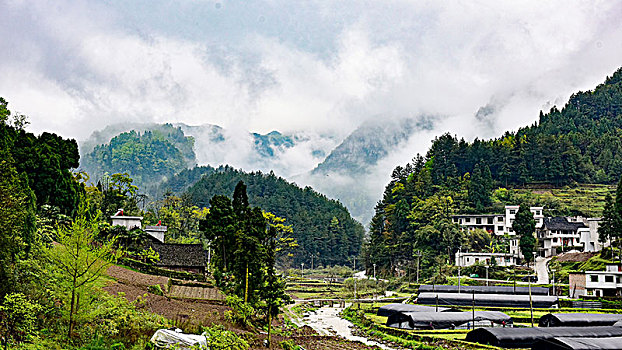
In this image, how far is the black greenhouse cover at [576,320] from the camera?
38875 millimetres

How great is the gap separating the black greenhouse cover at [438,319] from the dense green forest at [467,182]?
34.8m

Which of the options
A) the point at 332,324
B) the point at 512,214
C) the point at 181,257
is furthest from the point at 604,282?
the point at 181,257

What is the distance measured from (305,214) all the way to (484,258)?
6582 cm

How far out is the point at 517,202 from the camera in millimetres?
93312

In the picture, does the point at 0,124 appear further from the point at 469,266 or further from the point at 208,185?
the point at 208,185

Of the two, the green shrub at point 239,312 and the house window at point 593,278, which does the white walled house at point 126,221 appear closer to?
the green shrub at point 239,312

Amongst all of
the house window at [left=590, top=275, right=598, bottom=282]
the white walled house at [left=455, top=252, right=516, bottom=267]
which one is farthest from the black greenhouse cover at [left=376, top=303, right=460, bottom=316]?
the white walled house at [left=455, top=252, right=516, bottom=267]

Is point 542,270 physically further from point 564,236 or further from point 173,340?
point 173,340

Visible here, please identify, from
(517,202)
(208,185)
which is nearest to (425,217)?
(517,202)

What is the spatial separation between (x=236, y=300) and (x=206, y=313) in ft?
6.26

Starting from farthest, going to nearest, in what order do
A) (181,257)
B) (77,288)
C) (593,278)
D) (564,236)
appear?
(564,236), (593,278), (181,257), (77,288)

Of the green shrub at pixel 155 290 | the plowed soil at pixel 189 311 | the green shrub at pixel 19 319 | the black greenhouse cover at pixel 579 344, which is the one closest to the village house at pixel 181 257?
the plowed soil at pixel 189 311

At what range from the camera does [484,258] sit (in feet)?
248

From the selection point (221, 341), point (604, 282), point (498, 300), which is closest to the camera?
point (221, 341)
